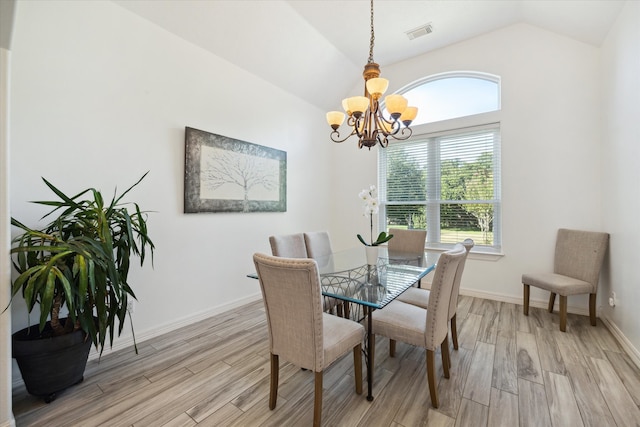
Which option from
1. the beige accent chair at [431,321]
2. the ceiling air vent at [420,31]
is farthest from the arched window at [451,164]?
the beige accent chair at [431,321]

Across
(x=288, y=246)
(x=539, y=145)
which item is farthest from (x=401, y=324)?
(x=539, y=145)

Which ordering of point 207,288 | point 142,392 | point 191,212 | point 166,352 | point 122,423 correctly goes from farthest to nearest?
point 207,288
point 191,212
point 166,352
point 142,392
point 122,423

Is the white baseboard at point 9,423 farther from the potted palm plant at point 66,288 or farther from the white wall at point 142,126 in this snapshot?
the white wall at point 142,126

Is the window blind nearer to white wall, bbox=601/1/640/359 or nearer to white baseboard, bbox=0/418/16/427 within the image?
white wall, bbox=601/1/640/359

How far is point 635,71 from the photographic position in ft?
7.27

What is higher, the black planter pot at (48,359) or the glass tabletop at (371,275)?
the glass tabletop at (371,275)

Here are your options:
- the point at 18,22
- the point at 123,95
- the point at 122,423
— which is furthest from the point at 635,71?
the point at 18,22

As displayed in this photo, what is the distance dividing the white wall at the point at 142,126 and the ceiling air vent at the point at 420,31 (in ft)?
6.56

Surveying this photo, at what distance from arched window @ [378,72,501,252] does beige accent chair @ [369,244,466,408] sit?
242 cm

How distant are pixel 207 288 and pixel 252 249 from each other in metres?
0.74

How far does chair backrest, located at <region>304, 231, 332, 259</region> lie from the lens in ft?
9.54

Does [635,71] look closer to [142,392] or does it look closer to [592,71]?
[592,71]

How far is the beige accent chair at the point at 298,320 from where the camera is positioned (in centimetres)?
138

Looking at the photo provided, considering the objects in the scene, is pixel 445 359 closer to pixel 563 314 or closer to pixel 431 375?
pixel 431 375
